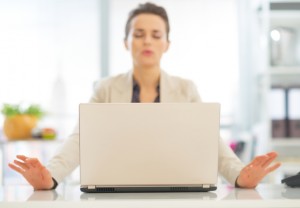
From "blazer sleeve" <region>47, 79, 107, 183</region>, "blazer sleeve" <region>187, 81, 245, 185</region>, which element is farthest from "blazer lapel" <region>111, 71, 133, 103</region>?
"blazer sleeve" <region>187, 81, 245, 185</region>

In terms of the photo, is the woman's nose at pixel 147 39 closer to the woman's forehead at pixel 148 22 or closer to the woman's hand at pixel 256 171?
the woman's forehead at pixel 148 22

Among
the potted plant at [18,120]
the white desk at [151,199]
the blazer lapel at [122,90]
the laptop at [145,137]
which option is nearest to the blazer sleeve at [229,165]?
the white desk at [151,199]

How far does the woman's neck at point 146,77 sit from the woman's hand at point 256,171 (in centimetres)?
77

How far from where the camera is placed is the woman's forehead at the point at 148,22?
7.45 ft

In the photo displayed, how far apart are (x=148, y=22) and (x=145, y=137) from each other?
38.8 inches

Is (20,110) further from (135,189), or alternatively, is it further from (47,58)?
(135,189)

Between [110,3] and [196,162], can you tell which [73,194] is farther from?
[110,3]

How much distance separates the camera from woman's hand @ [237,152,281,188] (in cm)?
156

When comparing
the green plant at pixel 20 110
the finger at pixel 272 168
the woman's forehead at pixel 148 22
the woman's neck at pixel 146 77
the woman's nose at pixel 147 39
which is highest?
the woman's forehead at pixel 148 22

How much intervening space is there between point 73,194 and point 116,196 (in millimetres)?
135

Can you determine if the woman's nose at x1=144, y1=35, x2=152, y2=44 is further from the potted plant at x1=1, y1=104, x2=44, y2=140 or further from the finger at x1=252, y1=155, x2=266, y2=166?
the potted plant at x1=1, y1=104, x2=44, y2=140

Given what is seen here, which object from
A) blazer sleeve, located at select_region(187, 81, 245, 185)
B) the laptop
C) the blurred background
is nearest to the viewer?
the laptop

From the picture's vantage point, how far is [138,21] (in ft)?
7.50

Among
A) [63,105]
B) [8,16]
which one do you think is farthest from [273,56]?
[8,16]
